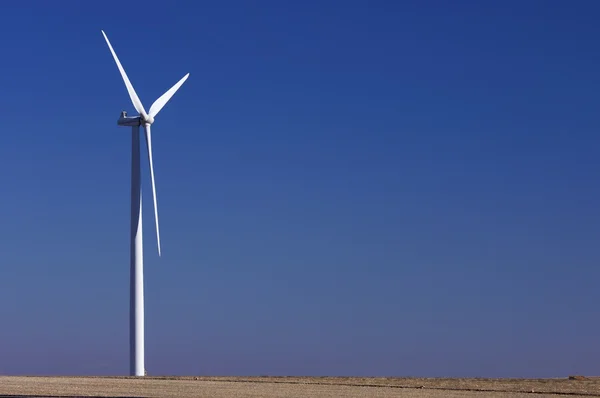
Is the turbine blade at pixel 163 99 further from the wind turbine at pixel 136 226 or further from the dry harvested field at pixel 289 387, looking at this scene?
the dry harvested field at pixel 289 387

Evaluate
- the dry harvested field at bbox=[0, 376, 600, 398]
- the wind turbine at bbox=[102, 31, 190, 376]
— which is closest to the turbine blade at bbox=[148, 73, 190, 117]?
the wind turbine at bbox=[102, 31, 190, 376]

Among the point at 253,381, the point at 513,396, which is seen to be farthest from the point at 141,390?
the point at 513,396

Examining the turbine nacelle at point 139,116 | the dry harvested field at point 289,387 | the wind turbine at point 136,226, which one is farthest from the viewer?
the turbine nacelle at point 139,116

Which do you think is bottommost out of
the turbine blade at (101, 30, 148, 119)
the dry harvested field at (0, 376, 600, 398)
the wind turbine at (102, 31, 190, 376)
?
the dry harvested field at (0, 376, 600, 398)

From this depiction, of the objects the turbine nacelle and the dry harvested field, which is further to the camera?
the turbine nacelle

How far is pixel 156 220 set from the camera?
248 feet

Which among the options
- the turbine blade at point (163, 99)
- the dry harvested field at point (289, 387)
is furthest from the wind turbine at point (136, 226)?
the dry harvested field at point (289, 387)

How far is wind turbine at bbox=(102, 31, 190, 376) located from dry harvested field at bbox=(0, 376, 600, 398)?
7165 millimetres

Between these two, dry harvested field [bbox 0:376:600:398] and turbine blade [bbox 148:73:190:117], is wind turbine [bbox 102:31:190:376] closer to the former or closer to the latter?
turbine blade [bbox 148:73:190:117]

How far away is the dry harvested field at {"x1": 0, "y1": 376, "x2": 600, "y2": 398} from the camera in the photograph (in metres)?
52.5

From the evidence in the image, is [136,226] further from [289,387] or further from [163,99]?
[289,387]

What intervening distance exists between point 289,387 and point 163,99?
29.8 meters

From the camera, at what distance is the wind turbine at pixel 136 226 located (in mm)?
72375

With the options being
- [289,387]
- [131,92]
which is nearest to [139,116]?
[131,92]
